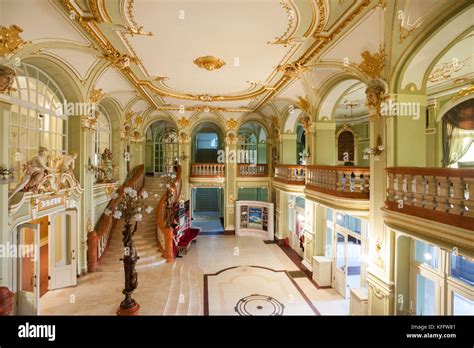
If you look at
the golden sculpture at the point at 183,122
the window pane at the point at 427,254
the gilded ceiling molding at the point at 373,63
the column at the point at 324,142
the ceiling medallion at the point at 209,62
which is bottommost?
the window pane at the point at 427,254

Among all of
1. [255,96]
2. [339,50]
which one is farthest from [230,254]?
[339,50]

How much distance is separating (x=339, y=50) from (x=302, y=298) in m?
7.20

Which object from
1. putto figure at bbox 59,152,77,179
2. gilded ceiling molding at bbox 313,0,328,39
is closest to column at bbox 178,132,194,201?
putto figure at bbox 59,152,77,179

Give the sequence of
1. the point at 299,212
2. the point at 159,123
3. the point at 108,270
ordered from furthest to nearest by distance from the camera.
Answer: the point at 159,123 < the point at 299,212 < the point at 108,270

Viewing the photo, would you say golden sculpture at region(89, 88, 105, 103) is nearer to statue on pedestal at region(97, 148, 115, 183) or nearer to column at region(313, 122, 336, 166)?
statue on pedestal at region(97, 148, 115, 183)

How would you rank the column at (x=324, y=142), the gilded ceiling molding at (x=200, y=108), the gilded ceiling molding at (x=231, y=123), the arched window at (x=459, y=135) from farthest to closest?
the gilded ceiling molding at (x=231, y=123) → the gilded ceiling molding at (x=200, y=108) → the column at (x=324, y=142) → the arched window at (x=459, y=135)

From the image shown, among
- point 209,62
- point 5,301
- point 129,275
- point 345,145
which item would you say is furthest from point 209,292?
point 345,145

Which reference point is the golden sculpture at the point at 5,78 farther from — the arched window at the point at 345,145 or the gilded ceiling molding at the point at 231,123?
the arched window at the point at 345,145

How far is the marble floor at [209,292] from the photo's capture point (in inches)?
248

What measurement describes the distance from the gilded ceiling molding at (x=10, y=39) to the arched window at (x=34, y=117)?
5.16 ft

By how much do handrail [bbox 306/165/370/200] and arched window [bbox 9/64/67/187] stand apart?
313 inches

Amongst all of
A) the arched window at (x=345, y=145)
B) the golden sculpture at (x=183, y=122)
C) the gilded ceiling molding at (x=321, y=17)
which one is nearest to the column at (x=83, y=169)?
the golden sculpture at (x=183, y=122)
